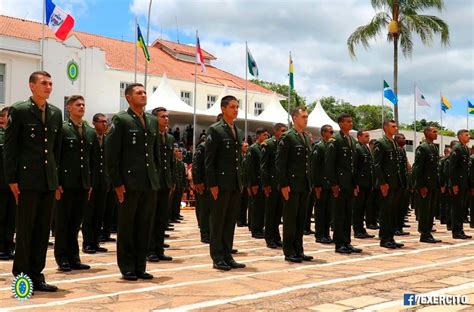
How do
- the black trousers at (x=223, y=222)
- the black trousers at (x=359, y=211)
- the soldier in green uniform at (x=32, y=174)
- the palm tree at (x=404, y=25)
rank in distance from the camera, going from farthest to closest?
the palm tree at (x=404, y=25)
the black trousers at (x=359, y=211)
the black trousers at (x=223, y=222)
the soldier in green uniform at (x=32, y=174)

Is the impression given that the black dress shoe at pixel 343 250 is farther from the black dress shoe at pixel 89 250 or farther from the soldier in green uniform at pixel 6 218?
the soldier in green uniform at pixel 6 218

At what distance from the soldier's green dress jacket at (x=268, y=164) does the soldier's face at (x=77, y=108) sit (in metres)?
3.91

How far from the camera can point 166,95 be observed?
29359 millimetres

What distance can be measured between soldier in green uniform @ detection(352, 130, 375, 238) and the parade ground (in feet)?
7.55

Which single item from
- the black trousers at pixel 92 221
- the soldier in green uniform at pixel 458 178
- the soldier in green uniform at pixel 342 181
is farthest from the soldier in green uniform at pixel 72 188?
the soldier in green uniform at pixel 458 178

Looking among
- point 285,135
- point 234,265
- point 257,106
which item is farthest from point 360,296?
point 257,106

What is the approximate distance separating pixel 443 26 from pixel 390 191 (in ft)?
65.3

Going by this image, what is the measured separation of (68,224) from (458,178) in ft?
24.2

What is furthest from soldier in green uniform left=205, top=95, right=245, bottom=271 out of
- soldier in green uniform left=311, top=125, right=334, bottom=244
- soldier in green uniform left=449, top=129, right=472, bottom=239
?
soldier in green uniform left=449, top=129, right=472, bottom=239

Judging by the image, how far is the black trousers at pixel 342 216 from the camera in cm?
859

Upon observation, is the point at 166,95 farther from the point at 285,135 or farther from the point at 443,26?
the point at 285,135

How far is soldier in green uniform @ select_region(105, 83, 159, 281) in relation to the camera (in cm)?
616

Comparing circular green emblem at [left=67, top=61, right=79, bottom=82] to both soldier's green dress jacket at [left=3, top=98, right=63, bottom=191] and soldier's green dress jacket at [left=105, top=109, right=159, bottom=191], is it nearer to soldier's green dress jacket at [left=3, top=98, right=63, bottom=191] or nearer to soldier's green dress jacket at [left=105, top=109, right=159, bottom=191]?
soldier's green dress jacket at [left=105, top=109, right=159, bottom=191]

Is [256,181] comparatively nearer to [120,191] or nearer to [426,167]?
[426,167]
